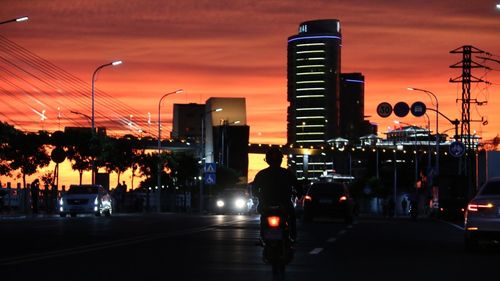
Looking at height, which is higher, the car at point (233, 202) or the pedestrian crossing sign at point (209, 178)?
the pedestrian crossing sign at point (209, 178)

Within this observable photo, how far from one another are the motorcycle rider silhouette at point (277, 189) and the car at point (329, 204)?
97.1 feet

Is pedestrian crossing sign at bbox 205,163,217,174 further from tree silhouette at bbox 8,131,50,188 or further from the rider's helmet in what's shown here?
the rider's helmet

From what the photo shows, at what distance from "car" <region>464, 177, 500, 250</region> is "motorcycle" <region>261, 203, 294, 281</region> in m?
8.99

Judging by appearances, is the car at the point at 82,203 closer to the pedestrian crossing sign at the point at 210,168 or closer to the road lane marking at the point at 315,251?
the pedestrian crossing sign at the point at 210,168

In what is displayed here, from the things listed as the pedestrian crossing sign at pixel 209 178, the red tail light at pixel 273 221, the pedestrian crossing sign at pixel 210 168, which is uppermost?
the pedestrian crossing sign at pixel 210 168

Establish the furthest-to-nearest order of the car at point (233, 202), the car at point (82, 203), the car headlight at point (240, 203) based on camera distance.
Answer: the car at point (233, 202), the car headlight at point (240, 203), the car at point (82, 203)

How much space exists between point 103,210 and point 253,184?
151 feet

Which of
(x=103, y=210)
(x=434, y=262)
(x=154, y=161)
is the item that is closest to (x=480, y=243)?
(x=434, y=262)

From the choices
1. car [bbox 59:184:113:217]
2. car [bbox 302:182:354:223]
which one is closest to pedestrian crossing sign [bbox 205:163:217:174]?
car [bbox 59:184:113:217]

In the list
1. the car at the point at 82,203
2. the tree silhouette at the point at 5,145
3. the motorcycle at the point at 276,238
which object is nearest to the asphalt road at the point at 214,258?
the motorcycle at the point at 276,238

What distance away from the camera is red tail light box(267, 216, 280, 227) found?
15.2 m

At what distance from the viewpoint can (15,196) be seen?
2685 inches

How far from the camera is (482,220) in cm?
2355

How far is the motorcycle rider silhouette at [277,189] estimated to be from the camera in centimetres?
1598
